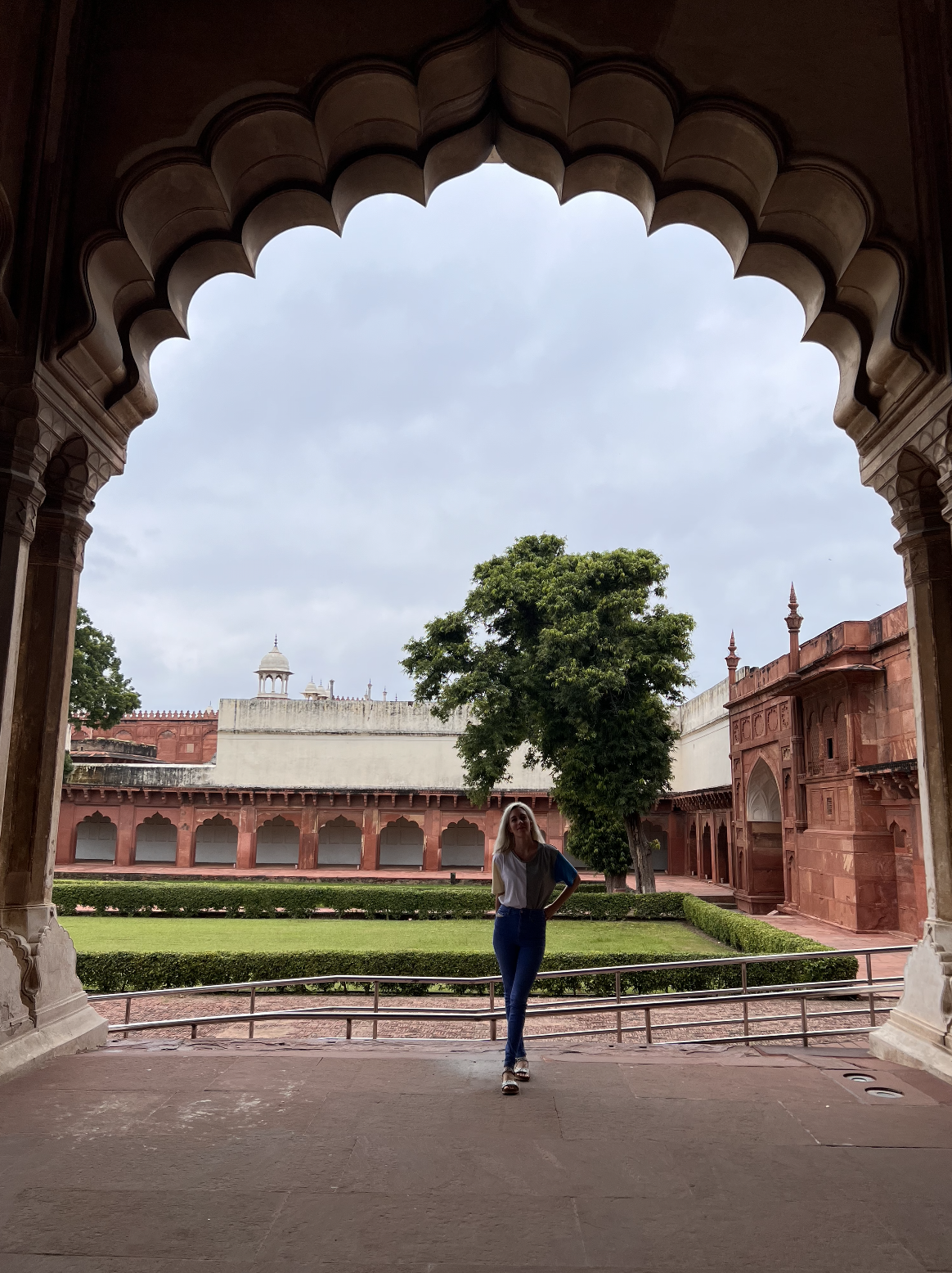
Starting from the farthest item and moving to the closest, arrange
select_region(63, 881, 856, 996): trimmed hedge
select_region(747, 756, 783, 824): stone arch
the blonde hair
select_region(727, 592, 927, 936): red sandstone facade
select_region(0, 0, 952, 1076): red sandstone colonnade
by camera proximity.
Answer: select_region(747, 756, 783, 824): stone arch, select_region(727, 592, 927, 936): red sandstone facade, select_region(63, 881, 856, 996): trimmed hedge, select_region(0, 0, 952, 1076): red sandstone colonnade, the blonde hair

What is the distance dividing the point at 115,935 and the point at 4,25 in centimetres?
1647

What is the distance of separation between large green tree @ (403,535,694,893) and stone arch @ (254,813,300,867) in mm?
14206

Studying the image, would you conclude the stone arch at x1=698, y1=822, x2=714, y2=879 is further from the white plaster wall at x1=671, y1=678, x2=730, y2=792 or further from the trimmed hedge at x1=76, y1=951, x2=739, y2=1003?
the trimmed hedge at x1=76, y1=951, x2=739, y2=1003

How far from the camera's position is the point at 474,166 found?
4.52 metres

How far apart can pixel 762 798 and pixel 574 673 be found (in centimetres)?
821

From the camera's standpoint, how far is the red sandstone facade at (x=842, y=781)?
15648mm

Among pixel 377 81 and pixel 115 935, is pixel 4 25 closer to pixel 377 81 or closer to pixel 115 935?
pixel 377 81

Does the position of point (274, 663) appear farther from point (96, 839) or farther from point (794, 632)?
point (794, 632)

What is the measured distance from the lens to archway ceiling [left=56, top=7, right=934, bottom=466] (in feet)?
12.4

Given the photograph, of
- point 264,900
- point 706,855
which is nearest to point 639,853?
point 264,900

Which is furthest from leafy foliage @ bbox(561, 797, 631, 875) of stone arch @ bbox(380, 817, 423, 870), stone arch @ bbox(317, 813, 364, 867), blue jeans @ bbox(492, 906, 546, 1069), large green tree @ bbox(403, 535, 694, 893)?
blue jeans @ bbox(492, 906, 546, 1069)

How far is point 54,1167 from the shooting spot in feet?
7.97

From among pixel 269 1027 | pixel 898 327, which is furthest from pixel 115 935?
pixel 898 327

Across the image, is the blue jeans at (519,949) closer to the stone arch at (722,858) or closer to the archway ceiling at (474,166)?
the archway ceiling at (474,166)
